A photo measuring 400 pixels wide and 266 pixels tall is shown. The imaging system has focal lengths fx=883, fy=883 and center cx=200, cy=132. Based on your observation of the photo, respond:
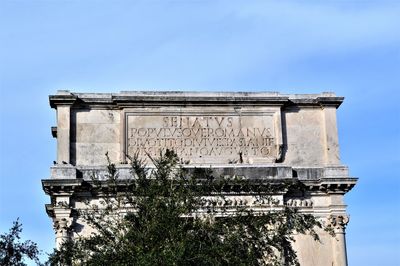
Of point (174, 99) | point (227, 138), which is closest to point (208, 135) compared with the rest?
point (227, 138)

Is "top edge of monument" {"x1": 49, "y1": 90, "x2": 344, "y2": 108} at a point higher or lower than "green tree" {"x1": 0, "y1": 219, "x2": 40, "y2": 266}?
higher

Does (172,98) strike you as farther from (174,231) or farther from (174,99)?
(174,231)

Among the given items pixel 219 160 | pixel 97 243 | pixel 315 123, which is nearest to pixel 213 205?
pixel 97 243

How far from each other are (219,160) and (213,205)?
8.02 metres

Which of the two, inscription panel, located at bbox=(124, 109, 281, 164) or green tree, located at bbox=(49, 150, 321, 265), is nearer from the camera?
green tree, located at bbox=(49, 150, 321, 265)

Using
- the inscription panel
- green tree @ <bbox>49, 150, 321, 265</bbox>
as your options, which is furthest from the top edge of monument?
green tree @ <bbox>49, 150, 321, 265</bbox>

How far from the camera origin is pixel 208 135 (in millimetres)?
27422

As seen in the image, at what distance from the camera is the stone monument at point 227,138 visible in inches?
1049

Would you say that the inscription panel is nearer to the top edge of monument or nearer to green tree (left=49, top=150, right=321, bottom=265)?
the top edge of monument

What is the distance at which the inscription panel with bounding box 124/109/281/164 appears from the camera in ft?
89.0

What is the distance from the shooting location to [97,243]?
18.5 metres

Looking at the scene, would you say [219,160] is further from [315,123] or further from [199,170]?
[199,170]

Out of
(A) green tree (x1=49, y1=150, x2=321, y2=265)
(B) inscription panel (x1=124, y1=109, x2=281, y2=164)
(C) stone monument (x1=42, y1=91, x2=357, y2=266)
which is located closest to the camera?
(A) green tree (x1=49, y1=150, x2=321, y2=265)

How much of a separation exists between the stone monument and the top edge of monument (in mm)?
31
